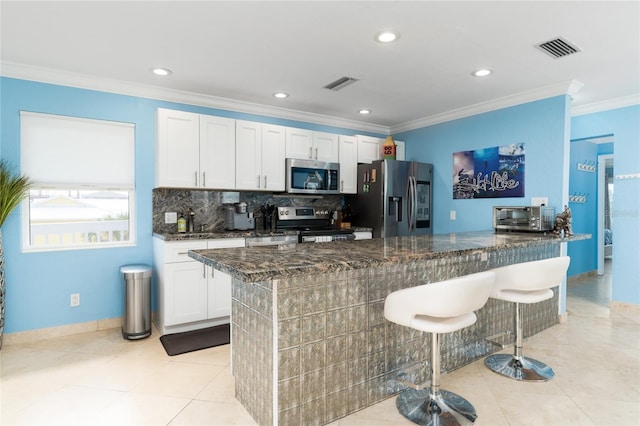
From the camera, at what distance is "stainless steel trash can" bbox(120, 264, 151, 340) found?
3396mm

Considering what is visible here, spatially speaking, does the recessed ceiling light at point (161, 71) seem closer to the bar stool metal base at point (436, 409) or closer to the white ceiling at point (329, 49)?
the white ceiling at point (329, 49)

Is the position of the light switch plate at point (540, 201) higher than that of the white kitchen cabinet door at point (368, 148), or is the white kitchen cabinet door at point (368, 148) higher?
the white kitchen cabinet door at point (368, 148)

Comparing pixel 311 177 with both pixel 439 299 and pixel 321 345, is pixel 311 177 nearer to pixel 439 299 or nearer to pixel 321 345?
pixel 321 345

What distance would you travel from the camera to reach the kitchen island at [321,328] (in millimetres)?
1809

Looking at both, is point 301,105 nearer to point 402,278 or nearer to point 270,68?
point 270,68

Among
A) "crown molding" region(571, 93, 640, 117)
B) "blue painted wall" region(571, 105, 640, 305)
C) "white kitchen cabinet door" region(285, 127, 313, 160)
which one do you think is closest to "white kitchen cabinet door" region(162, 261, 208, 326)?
"white kitchen cabinet door" region(285, 127, 313, 160)

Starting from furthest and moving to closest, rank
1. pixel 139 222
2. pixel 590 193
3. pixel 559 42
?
pixel 590 193 < pixel 139 222 < pixel 559 42

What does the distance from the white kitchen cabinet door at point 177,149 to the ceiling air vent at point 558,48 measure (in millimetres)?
3251

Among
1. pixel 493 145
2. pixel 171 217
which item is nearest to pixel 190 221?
pixel 171 217

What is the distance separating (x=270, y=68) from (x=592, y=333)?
13.2 feet

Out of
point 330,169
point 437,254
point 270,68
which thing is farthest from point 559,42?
point 330,169

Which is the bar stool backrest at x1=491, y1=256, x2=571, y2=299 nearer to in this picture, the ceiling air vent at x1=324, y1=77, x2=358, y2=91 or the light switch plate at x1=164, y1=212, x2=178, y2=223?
the ceiling air vent at x1=324, y1=77, x2=358, y2=91

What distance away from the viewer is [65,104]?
11.4ft

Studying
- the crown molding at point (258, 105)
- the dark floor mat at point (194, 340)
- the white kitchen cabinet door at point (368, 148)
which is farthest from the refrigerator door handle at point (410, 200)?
the dark floor mat at point (194, 340)
